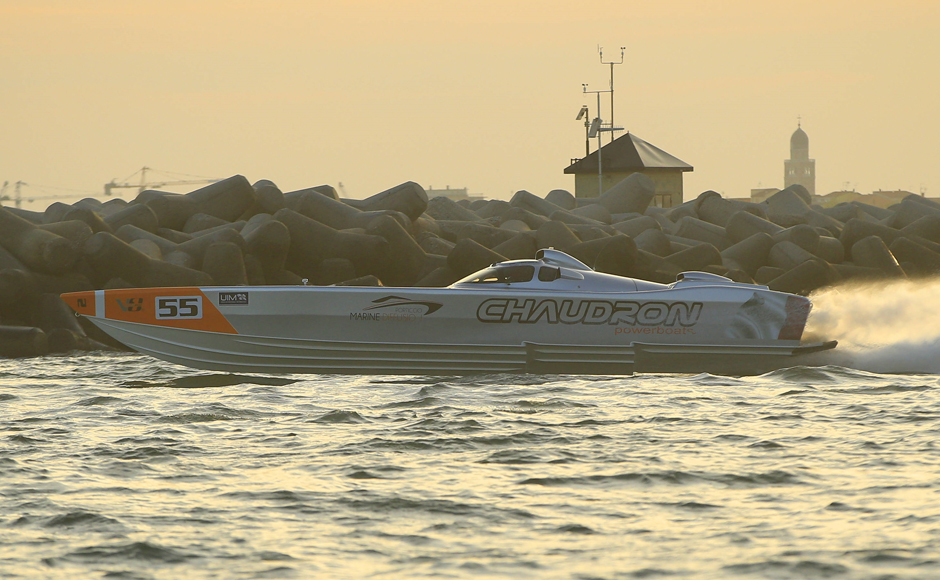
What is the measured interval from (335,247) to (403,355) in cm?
549

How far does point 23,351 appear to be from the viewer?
14.4 meters

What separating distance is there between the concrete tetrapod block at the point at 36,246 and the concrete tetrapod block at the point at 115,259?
289mm

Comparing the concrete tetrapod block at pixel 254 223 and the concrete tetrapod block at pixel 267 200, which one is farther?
the concrete tetrapod block at pixel 267 200

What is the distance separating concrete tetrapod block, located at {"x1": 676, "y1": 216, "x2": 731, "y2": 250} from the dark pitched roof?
22929 millimetres

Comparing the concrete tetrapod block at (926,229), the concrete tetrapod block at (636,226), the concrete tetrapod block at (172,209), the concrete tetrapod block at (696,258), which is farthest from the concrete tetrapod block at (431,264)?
the concrete tetrapod block at (926,229)

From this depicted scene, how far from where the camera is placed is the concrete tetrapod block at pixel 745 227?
21.5 metres

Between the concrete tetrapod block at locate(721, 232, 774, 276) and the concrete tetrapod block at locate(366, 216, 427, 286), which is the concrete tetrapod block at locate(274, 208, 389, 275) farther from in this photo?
the concrete tetrapod block at locate(721, 232, 774, 276)

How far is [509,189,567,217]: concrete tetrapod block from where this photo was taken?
955 inches

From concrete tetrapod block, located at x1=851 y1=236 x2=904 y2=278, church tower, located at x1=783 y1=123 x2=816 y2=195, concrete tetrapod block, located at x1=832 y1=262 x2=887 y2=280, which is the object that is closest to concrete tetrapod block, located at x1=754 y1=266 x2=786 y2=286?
concrete tetrapod block, located at x1=832 y1=262 x2=887 y2=280

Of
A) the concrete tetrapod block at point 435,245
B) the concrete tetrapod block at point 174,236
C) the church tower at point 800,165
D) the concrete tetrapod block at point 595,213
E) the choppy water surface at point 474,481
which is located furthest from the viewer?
the church tower at point 800,165

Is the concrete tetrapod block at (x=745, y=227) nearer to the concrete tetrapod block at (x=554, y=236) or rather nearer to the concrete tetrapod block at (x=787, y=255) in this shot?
the concrete tetrapod block at (x=787, y=255)

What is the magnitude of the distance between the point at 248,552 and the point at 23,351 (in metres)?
9.98

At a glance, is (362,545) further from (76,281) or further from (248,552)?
(76,281)

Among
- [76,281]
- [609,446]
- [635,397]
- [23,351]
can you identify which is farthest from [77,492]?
[76,281]
